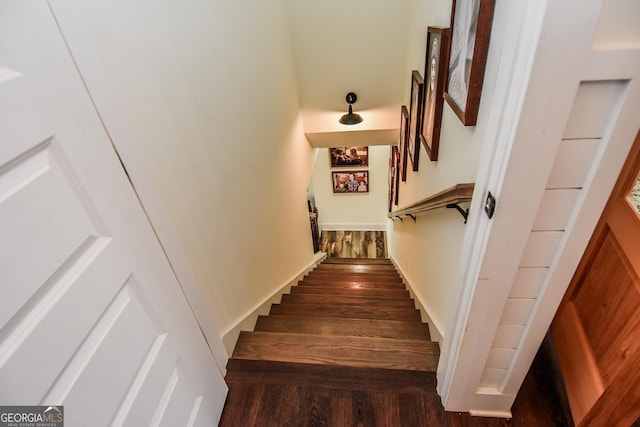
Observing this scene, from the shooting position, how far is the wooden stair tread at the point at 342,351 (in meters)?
1.45

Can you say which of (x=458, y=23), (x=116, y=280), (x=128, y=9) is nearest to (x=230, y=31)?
(x=128, y=9)

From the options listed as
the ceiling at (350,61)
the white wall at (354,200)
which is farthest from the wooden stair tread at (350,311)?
the white wall at (354,200)

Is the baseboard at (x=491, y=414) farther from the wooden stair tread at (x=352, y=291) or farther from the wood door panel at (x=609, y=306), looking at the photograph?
the wooden stair tread at (x=352, y=291)

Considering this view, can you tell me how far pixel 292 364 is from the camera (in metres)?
1.48

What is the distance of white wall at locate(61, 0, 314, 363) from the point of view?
3.00ft

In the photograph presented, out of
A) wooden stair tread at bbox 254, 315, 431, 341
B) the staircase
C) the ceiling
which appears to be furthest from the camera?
the ceiling

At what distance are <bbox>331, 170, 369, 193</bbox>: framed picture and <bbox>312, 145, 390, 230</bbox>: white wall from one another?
0.24 ft

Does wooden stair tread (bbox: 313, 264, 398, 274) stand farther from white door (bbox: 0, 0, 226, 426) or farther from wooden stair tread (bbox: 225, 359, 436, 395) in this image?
white door (bbox: 0, 0, 226, 426)

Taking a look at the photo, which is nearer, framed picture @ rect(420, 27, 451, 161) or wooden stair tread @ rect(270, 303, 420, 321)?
framed picture @ rect(420, 27, 451, 161)

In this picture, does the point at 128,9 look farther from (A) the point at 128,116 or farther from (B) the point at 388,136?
(B) the point at 388,136

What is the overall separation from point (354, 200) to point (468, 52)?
Result: 17.0 ft

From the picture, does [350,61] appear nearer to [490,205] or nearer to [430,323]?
[430,323]

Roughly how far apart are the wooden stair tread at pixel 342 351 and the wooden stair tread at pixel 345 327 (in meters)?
0.23

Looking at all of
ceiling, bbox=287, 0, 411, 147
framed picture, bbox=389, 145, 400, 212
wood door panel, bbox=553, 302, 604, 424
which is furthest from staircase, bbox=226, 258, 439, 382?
ceiling, bbox=287, 0, 411, 147
